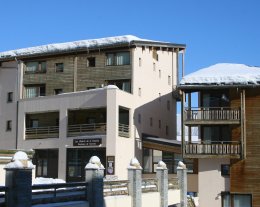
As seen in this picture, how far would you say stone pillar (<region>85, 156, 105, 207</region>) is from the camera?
2077cm

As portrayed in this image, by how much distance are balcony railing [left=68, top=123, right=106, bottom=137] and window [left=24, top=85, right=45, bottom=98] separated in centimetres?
676

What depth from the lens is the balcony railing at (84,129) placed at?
140 ft

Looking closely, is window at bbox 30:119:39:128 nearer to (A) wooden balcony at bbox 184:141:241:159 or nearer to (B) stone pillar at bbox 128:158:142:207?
(A) wooden balcony at bbox 184:141:241:159

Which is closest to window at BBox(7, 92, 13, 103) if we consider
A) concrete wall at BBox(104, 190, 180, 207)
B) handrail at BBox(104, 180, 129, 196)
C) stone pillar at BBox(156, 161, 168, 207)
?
concrete wall at BBox(104, 190, 180, 207)

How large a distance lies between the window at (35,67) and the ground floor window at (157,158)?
12.7 metres

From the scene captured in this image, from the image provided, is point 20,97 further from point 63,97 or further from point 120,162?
point 120,162

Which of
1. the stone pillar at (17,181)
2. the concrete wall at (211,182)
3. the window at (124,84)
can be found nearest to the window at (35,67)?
the window at (124,84)

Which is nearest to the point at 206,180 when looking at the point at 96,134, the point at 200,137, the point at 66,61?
the point at 200,137

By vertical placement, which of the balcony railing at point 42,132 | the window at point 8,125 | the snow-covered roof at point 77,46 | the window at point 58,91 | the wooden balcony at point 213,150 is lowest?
the wooden balcony at point 213,150

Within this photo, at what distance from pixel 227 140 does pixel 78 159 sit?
12701mm

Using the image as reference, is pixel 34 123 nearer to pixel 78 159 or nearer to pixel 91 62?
pixel 78 159

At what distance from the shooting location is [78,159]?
4334 cm

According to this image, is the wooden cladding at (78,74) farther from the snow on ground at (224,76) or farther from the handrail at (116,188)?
the handrail at (116,188)

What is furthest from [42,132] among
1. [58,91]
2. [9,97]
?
[9,97]
